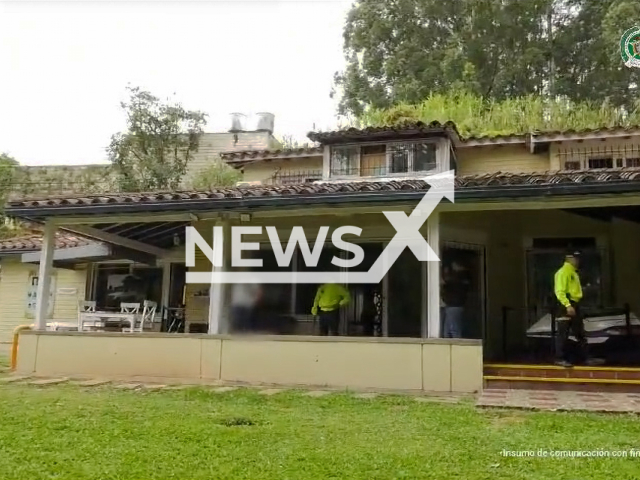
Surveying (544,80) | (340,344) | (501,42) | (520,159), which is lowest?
(340,344)

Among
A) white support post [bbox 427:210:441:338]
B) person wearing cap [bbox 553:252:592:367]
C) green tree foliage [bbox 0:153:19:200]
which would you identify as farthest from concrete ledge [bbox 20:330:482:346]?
green tree foliage [bbox 0:153:19:200]

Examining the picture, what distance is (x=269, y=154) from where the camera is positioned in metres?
14.2

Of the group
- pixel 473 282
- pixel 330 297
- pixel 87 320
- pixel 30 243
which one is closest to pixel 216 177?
pixel 30 243

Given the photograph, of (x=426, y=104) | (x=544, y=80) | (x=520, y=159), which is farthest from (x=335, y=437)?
(x=544, y=80)

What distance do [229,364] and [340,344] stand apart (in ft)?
5.39

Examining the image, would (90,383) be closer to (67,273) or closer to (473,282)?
(473,282)

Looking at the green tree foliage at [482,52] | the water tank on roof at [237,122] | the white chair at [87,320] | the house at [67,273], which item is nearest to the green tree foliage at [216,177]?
the water tank on roof at [237,122]

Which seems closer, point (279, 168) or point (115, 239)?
point (115, 239)

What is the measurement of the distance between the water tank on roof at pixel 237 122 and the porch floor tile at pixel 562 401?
1960cm

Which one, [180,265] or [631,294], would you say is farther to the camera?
[180,265]

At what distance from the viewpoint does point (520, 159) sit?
518 inches

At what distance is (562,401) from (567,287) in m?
1.76

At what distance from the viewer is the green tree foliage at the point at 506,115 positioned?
772 inches

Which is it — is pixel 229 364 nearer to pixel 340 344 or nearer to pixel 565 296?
pixel 340 344
